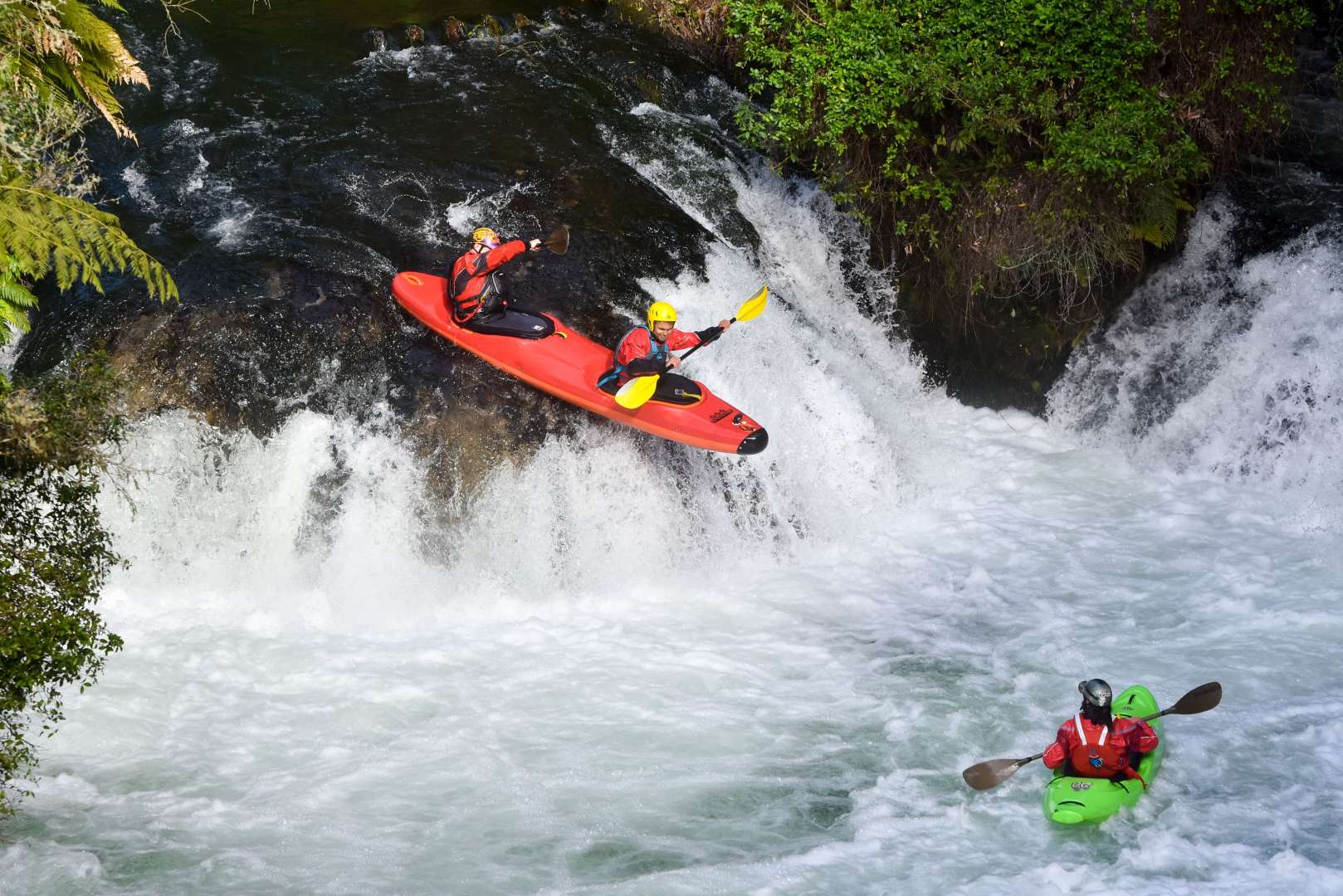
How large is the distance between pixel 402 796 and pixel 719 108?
281 inches

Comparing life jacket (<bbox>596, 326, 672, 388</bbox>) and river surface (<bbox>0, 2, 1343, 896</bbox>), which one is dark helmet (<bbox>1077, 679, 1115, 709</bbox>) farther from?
life jacket (<bbox>596, 326, 672, 388</bbox>)

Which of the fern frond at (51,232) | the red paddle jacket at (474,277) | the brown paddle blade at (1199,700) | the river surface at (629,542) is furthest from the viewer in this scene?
the red paddle jacket at (474,277)

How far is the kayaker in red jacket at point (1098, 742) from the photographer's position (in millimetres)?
5926

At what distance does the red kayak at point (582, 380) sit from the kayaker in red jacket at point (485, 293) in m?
0.07

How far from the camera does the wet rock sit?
37.7 ft

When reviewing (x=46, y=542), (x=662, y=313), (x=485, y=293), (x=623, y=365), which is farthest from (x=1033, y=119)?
(x=46, y=542)

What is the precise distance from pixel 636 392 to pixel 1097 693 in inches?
135

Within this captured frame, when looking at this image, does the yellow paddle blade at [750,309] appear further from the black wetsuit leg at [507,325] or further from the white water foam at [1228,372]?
the white water foam at [1228,372]

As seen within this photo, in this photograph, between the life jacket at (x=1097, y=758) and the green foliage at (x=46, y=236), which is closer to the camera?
the life jacket at (x=1097, y=758)

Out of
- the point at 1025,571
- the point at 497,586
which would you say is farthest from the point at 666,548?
the point at 1025,571

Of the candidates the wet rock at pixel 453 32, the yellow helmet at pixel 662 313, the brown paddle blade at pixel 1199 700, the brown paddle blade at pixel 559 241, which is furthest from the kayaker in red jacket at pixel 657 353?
the wet rock at pixel 453 32

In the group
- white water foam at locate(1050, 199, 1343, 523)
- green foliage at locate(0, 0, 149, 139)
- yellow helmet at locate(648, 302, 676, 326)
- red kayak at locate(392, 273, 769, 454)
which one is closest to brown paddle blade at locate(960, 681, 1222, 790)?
red kayak at locate(392, 273, 769, 454)

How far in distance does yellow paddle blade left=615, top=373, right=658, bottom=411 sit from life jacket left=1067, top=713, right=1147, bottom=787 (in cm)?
335

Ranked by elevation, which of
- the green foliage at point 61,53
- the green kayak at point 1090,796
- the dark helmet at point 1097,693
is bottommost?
the green kayak at point 1090,796
